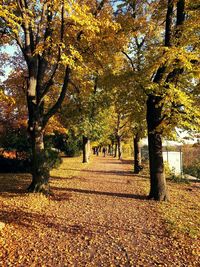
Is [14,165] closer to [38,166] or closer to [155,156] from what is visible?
[38,166]

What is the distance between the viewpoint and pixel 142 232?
7609 millimetres

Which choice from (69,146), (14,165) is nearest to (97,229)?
(14,165)

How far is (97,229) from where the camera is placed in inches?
306

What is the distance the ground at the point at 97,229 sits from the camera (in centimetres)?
599

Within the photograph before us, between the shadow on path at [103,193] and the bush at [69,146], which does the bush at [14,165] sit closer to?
the shadow on path at [103,193]

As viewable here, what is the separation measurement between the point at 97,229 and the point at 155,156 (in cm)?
477

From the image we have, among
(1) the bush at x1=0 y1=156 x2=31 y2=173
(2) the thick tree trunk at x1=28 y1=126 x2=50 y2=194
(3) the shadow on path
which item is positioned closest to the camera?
(2) the thick tree trunk at x1=28 y1=126 x2=50 y2=194

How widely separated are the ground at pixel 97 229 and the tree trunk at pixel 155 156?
50 cm

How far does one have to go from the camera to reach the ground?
5986mm

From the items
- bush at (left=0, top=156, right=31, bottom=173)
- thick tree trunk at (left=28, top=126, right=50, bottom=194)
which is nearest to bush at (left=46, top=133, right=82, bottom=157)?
bush at (left=0, top=156, right=31, bottom=173)

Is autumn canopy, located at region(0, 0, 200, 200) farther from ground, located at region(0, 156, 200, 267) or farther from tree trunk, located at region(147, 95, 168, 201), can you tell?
ground, located at region(0, 156, 200, 267)

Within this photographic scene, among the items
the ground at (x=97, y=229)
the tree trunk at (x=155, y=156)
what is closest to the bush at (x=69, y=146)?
the ground at (x=97, y=229)

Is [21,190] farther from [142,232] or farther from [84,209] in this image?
[142,232]

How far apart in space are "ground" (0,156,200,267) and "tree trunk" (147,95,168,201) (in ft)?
1.64
